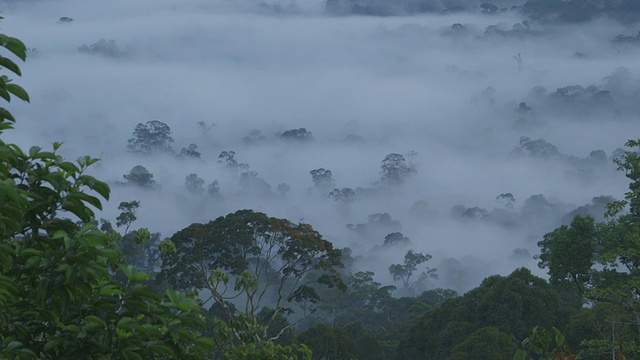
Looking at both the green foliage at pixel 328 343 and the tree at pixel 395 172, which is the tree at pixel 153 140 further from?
the green foliage at pixel 328 343

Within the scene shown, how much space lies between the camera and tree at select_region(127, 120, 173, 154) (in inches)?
4887

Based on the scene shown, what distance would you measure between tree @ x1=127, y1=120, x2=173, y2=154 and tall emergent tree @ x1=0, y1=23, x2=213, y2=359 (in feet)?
391

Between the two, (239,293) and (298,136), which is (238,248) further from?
(298,136)

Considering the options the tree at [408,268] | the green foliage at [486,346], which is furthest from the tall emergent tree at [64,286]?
the tree at [408,268]

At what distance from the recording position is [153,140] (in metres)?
126

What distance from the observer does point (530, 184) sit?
132875 mm

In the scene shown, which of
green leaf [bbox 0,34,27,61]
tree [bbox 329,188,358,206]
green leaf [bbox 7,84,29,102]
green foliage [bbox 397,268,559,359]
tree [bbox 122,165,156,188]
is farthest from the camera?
tree [bbox 329,188,358,206]

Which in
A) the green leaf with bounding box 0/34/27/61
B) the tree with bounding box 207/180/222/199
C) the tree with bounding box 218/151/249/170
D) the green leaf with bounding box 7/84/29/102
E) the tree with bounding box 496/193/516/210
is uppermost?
the tree with bounding box 218/151/249/170

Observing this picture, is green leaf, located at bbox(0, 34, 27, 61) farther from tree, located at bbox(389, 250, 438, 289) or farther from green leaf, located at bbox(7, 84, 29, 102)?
tree, located at bbox(389, 250, 438, 289)

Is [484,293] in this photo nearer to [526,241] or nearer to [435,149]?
[526,241]

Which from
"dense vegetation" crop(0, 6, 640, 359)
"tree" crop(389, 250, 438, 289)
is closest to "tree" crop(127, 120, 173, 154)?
"tree" crop(389, 250, 438, 289)

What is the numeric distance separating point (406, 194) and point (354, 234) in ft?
71.0

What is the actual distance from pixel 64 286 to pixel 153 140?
406ft

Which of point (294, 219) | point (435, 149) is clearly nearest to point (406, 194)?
point (294, 219)
